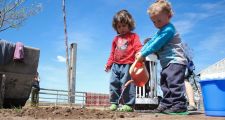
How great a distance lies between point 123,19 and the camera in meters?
5.20

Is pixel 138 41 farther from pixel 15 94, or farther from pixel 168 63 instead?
pixel 15 94

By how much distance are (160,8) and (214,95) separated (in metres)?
1.37

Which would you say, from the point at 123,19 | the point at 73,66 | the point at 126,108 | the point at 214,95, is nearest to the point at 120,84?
the point at 126,108

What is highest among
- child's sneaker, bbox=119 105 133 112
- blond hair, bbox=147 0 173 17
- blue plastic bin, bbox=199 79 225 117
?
blond hair, bbox=147 0 173 17

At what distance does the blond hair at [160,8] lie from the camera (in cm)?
428

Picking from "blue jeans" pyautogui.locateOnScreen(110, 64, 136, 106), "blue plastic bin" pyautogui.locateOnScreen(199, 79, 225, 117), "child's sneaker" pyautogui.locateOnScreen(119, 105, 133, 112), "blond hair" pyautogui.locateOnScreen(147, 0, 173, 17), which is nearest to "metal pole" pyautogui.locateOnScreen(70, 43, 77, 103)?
"blue jeans" pyautogui.locateOnScreen(110, 64, 136, 106)

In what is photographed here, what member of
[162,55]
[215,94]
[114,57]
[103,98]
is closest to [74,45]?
[103,98]

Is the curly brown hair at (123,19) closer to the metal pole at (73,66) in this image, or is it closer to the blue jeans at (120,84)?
the blue jeans at (120,84)

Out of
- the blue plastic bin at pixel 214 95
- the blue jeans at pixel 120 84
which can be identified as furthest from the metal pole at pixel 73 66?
the blue plastic bin at pixel 214 95

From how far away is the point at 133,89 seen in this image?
16.7 ft

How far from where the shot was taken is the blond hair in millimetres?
4277

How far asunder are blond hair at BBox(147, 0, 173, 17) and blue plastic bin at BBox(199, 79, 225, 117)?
3.90 feet

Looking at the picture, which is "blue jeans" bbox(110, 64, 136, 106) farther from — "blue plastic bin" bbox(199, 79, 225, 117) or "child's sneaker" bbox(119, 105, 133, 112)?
"blue plastic bin" bbox(199, 79, 225, 117)

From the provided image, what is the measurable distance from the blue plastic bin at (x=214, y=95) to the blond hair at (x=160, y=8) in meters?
1.19
